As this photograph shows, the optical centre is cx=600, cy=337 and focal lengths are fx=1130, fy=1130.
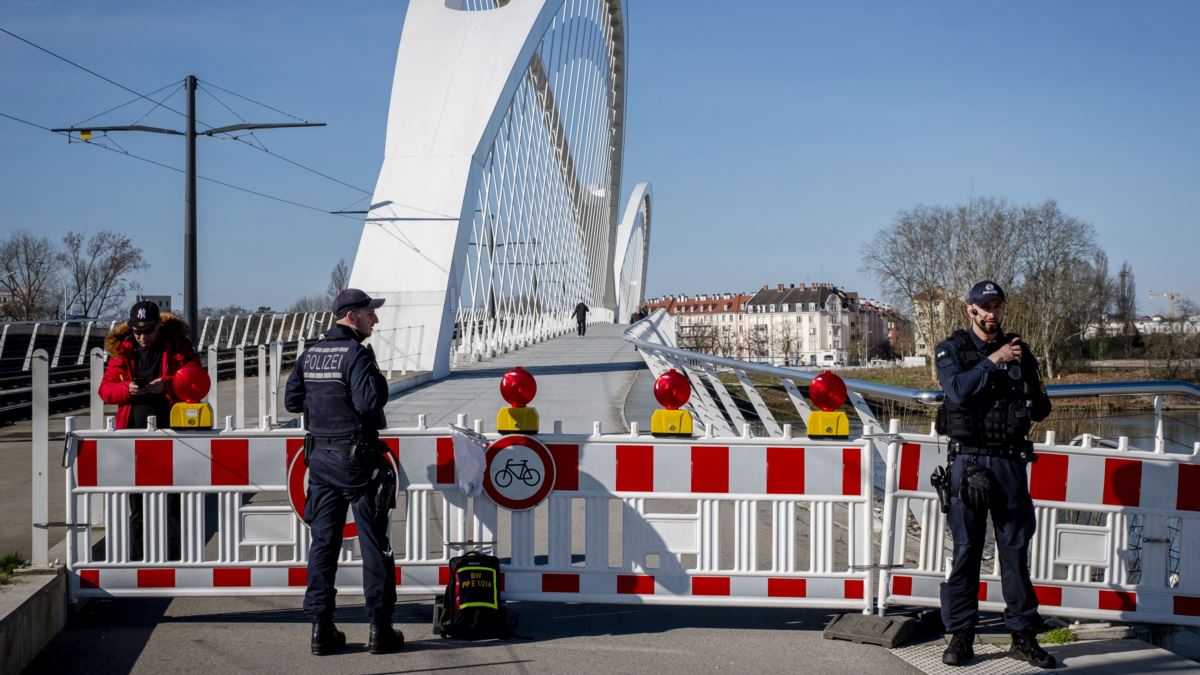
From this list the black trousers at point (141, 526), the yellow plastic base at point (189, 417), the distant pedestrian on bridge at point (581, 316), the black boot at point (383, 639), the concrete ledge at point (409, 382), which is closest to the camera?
the black boot at point (383, 639)

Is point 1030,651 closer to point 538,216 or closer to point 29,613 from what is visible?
point 29,613

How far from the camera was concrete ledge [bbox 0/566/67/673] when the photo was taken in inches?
186

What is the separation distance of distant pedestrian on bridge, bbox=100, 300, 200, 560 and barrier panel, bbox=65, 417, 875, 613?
0.70 metres

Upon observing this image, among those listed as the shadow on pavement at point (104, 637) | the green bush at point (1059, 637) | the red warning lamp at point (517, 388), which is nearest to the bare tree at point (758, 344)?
the green bush at point (1059, 637)

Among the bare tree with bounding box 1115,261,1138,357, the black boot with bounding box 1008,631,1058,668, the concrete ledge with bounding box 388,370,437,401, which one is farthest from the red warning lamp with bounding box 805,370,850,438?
the bare tree with bounding box 1115,261,1138,357

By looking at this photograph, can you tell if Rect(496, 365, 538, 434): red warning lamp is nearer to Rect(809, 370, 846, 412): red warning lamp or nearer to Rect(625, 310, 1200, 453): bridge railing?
Rect(625, 310, 1200, 453): bridge railing

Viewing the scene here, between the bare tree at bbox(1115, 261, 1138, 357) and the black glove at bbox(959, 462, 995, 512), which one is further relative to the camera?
the bare tree at bbox(1115, 261, 1138, 357)

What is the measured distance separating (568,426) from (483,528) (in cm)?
882

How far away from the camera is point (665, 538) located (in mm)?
5785

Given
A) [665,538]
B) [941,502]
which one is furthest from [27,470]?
[941,502]

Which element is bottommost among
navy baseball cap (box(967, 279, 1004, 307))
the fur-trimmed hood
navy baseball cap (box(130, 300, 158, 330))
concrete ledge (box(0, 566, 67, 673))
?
concrete ledge (box(0, 566, 67, 673))

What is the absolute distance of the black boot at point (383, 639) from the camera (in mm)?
5230

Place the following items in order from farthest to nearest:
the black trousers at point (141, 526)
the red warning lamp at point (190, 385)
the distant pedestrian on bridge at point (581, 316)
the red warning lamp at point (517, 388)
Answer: the distant pedestrian on bridge at point (581, 316) < the red warning lamp at point (190, 385) < the black trousers at point (141, 526) < the red warning lamp at point (517, 388)

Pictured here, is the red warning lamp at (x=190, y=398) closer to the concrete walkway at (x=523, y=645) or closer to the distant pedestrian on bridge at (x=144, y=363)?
the distant pedestrian on bridge at (x=144, y=363)
